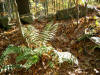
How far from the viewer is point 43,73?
1.96m

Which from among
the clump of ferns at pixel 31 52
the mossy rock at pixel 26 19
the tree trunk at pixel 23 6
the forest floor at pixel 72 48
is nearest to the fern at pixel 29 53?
the clump of ferns at pixel 31 52

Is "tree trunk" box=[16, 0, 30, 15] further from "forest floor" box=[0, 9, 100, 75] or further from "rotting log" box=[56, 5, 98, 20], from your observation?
"rotting log" box=[56, 5, 98, 20]

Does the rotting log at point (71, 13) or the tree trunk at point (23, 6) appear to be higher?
the tree trunk at point (23, 6)

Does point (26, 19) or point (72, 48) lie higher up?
point (26, 19)

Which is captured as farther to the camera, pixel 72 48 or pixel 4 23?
pixel 4 23

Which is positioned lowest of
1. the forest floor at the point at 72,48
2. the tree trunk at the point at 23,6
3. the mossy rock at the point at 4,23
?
the forest floor at the point at 72,48

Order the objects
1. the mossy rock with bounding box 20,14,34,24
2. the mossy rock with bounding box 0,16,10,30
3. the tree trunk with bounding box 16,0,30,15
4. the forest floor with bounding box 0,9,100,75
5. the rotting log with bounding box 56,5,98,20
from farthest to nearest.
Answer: the tree trunk with bounding box 16,0,30,15, the mossy rock with bounding box 20,14,34,24, the rotting log with bounding box 56,5,98,20, the mossy rock with bounding box 0,16,10,30, the forest floor with bounding box 0,9,100,75

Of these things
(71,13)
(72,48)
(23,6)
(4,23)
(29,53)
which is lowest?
(72,48)

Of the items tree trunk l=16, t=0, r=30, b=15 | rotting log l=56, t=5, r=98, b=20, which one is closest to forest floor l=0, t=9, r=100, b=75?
rotting log l=56, t=5, r=98, b=20

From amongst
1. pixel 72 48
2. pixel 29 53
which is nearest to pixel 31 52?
pixel 29 53

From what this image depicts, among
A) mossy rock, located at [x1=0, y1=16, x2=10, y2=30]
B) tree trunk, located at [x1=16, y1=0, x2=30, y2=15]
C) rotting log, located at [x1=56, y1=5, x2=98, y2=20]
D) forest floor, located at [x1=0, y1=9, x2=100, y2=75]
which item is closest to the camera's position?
forest floor, located at [x1=0, y1=9, x2=100, y2=75]

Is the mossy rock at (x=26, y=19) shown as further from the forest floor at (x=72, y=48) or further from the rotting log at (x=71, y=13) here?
the rotting log at (x=71, y=13)

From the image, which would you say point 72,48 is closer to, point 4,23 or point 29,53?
point 29,53

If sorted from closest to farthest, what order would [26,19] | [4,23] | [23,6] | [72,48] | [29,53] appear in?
[29,53], [72,48], [4,23], [26,19], [23,6]
